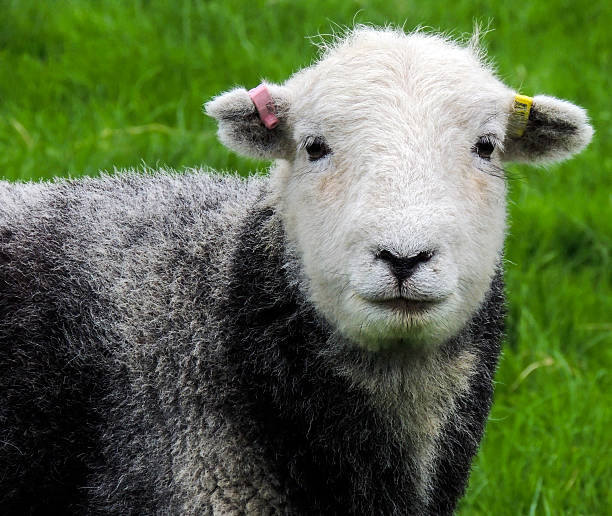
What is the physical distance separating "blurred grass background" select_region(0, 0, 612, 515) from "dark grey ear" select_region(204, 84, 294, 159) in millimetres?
2016

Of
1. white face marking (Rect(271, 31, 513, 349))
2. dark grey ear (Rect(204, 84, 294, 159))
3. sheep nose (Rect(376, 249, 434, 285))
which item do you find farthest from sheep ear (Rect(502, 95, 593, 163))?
sheep nose (Rect(376, 249, 434, 285))

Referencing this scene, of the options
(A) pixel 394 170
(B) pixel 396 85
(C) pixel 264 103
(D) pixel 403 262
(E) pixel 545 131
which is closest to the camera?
(D) pixel 403 262

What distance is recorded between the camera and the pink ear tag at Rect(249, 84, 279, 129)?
→ 467 centimetres

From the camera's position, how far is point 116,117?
841 cm

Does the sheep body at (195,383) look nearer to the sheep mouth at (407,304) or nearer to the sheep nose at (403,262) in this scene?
the sheep mouth at (407,304)

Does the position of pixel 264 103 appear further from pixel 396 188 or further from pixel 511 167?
pixel 511 167

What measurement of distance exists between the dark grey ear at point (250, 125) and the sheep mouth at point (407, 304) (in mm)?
1106

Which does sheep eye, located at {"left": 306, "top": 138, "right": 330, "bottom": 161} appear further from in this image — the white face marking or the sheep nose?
the sheep nose

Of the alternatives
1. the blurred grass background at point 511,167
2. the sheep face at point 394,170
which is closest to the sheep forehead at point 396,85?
the sheep face at point 394,170

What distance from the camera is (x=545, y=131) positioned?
482 centimetres

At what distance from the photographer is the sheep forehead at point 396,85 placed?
4.36 meters

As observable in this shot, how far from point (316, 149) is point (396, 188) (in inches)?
24.8

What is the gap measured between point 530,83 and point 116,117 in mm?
3731

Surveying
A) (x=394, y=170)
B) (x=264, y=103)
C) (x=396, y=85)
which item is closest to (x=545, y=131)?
(x=396, y=85)
